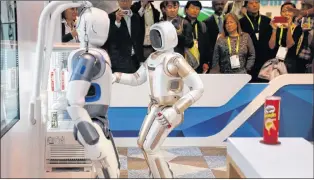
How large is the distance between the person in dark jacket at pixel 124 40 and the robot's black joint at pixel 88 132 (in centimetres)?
286

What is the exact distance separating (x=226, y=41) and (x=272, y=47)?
0.67 meters

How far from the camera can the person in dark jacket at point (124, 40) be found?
536 centimetres

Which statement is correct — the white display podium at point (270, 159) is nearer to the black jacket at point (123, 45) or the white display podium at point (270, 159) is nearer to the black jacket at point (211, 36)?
the black jacket at point (123, 45)

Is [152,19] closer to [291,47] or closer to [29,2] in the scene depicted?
[291,47]

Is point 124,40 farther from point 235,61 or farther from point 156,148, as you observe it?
point 156,148

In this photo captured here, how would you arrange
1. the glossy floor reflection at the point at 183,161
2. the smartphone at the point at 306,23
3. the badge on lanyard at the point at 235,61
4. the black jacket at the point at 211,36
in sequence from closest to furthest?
the glossy floor reflection at the point at 183,161, the badge on lanyard at the point at 235,61, the black jacket at the point at 211,36, the smartphone at the point at 306,23

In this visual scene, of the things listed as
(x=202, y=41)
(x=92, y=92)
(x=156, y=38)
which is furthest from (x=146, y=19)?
(x=92, y=92)

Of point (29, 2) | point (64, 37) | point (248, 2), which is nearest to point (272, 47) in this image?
point (248, 2)

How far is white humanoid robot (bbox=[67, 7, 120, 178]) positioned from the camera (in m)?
2.54

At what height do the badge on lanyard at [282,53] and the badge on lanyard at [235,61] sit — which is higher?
the badge on lanyard at [282,53]

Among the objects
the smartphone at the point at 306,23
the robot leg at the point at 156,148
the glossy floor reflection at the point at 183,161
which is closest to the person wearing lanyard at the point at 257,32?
the smartphone at the point at 306,23

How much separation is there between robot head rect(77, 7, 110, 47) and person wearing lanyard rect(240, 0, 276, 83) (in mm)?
3275

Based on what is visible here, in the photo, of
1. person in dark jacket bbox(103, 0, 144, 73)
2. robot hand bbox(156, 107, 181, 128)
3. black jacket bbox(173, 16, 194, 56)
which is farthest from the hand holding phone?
robot hand bbox(156, 107, 181, 128)

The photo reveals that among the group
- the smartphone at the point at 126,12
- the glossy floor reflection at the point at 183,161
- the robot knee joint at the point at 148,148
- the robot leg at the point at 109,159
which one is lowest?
the glossy floor reflection at the point at 183,161
